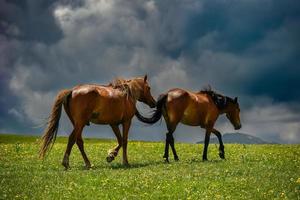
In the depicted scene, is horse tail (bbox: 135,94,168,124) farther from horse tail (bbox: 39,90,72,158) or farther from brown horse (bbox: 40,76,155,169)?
horse tail (bbox: 39,90,72,158)

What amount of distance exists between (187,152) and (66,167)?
13.1m

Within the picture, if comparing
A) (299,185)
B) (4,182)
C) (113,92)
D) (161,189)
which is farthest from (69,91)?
(299,185)

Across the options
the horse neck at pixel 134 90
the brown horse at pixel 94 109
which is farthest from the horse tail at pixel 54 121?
the horse neck at pixel 134 90

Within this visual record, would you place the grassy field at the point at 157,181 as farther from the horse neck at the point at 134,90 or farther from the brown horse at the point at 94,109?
the horse neck at the point at 134,90

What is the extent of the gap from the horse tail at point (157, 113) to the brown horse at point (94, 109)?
1236 millimetres

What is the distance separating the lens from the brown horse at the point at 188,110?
82.3ft

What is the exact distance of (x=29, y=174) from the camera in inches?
802

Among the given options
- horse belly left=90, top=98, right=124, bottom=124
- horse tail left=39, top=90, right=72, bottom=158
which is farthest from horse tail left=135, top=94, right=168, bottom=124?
horse tail left=39, top=90, right=72, bottom=158

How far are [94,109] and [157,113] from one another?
4.55 meters

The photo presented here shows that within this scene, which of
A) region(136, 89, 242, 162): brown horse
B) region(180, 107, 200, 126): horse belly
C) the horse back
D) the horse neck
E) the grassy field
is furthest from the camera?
region(180, 107, 200, 126): horse belly

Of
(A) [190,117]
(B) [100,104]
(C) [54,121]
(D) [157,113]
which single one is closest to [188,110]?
(A) [190,117]

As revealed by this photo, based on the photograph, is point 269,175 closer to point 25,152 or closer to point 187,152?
point 187,152

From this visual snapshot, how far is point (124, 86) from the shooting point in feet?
80.5

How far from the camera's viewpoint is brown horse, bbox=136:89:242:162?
25.1 metres
